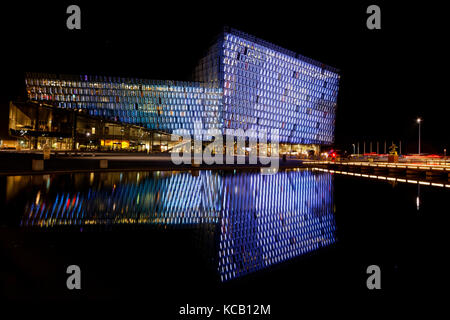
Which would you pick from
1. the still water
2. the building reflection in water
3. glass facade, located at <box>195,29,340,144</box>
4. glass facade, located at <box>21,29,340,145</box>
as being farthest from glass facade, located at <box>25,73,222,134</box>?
the still water

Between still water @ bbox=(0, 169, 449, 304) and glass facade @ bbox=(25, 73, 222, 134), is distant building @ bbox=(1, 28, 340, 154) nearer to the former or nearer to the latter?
glass facade @ bbox=(25, 73, 222, 134)

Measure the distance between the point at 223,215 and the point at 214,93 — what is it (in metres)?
70.9

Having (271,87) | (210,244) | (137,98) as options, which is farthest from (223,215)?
(271,87)

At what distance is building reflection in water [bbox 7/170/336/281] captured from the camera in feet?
21.4

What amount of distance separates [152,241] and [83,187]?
9673mm

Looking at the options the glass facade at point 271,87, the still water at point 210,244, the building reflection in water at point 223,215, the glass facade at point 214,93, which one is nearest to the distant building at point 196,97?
the glass facade at point 214,93

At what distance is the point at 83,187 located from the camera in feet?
49.5

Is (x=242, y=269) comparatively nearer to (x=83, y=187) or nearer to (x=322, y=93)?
(x=83, y=187)

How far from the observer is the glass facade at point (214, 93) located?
2859 inches

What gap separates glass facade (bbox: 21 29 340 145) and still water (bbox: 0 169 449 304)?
219 feet

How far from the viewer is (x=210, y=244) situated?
22.2 feet

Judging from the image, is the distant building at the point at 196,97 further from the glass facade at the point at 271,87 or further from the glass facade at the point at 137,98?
the glass facade at the point at 271,87

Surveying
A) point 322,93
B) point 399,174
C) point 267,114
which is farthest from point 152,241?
point 322,93

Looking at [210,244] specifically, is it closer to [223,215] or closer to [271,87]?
[223,215]
